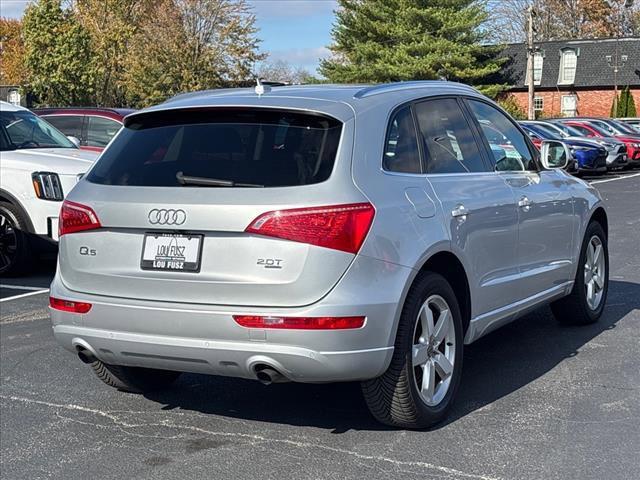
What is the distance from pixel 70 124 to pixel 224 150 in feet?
37.0

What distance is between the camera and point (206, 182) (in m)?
4.68

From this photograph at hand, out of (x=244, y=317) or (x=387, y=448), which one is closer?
(x=244, y=317)

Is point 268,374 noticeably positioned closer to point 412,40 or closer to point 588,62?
point 412,40

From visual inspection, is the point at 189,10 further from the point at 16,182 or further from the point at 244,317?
the point at 244,317

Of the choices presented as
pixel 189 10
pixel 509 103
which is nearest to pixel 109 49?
pixel 189 10

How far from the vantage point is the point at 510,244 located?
591 centimetres

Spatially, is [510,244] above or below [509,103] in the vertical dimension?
above

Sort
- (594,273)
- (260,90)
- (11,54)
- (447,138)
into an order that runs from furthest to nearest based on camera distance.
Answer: (11,54) < (594,273) < (447,138) < (260,90)

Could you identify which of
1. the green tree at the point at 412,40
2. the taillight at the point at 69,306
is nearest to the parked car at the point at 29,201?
the taillight at the point at 69,306

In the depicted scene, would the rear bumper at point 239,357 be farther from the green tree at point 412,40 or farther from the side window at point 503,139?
the green tree at point 412,40

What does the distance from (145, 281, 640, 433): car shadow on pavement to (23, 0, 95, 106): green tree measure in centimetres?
4827

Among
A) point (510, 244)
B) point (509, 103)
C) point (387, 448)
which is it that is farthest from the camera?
point (509, 103)

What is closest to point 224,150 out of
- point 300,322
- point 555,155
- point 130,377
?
point 300,322

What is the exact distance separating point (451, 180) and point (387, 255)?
99 cm
